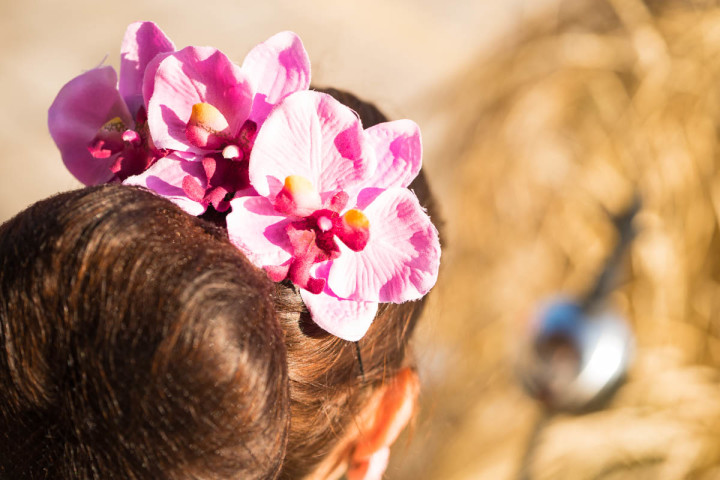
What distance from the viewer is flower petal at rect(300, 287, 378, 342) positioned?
40 cm

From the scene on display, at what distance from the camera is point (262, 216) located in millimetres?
389

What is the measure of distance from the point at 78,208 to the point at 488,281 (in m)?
0.85

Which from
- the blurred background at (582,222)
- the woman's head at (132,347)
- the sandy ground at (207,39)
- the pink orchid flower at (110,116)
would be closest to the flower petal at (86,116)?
the pink orchid flower at (110,116)

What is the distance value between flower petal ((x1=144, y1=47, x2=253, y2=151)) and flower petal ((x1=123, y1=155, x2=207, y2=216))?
1cm

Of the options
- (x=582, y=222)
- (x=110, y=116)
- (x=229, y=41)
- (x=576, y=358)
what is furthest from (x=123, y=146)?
(x=229, y=41)

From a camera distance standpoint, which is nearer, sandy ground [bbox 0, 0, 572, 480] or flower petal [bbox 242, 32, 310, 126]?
flower petal [bbox 242, 32, 310, 126]

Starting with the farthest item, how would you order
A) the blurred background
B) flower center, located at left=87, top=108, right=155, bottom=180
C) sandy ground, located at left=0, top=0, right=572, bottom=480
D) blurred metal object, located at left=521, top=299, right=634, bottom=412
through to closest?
sandy ground, located at left=0, top=0, right=572, bottom=480 < the blurred background < blurred metal object, located at left=521, top=299, right=634, bottom=412 < flower center, located at left=87, top=108, right=155, bottom=180

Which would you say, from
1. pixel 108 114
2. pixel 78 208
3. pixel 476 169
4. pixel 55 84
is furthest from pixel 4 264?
pixel 55 84

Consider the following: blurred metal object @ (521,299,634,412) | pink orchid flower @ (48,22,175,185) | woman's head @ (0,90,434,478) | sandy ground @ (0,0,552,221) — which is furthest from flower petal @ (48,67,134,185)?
sandy ground @ (0,0,552,221)

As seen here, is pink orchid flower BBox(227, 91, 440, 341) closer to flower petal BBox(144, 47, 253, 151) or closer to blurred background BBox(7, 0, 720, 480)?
flower petal BBox(144, 47, 253, 151)

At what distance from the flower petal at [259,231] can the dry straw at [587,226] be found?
0.57 metres

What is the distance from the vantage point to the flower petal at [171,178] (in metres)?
0.40

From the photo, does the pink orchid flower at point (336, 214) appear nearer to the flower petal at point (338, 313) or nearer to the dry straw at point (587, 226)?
the flower petal at point (338, 313)

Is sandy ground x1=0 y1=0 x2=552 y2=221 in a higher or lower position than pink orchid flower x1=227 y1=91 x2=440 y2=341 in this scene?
higher
